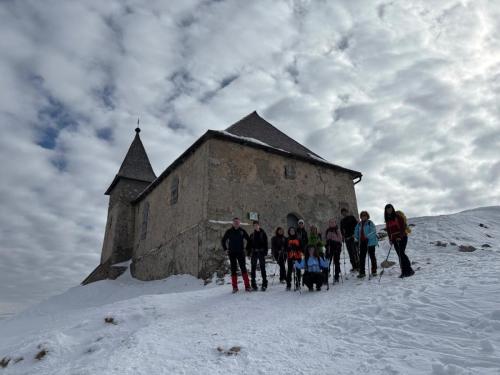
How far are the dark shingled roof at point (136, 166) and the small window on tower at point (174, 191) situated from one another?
24.2 feet

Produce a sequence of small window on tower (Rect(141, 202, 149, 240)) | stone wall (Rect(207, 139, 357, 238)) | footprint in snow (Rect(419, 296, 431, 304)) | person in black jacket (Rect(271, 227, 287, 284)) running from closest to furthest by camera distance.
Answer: footprint in snow (Rect(419, 296, 431, 304)) → person in black jacket (Rect(271, 227, 287, 284)) → stone wall (Rect(207, 139, 357, 238)) → small window on tower (Rect(141, 202, 149, 240))

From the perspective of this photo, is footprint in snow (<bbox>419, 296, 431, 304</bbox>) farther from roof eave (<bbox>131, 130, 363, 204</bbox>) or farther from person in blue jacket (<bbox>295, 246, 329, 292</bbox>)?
roof eave (<bbox>131, 130, 363, 204</bbox>)

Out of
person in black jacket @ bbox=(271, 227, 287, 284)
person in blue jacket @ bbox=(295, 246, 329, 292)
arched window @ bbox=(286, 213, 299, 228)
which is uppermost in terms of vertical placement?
arched window @ bbox=(286, 213, 299, 228)

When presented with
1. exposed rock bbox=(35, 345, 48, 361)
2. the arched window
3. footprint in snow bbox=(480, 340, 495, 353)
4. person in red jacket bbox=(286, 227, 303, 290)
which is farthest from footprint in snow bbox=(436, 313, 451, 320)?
the arched window

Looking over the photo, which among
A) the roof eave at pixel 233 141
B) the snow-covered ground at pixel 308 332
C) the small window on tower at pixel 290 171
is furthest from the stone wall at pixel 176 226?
the snow-covered ground at pixel 308 332

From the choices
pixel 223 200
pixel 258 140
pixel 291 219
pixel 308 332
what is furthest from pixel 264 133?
pixel 308 332

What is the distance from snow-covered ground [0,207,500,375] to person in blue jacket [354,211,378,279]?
431 mm

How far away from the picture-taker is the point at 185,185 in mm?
15109

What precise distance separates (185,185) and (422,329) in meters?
11.8

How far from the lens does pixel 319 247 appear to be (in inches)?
322

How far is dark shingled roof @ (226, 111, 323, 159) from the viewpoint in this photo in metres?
15.6

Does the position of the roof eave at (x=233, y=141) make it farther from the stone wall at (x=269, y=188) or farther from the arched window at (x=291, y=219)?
the arched window at (x=291, y=219)

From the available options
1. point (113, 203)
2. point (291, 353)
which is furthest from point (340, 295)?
point (113, 203)

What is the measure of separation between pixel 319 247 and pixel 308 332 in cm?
338
